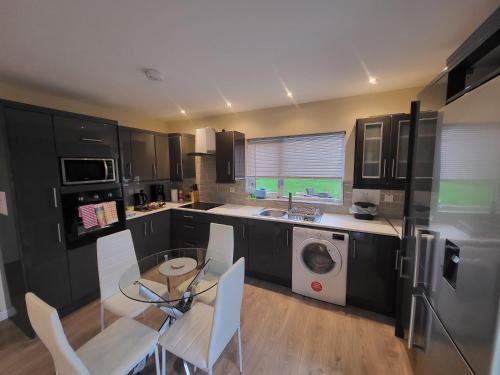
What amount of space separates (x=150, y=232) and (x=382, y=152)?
125 inches

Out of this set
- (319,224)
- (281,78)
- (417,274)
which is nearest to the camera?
(417,274)

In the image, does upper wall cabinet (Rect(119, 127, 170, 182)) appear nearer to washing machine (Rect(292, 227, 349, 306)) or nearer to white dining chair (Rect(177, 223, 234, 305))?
white dining chair (Rect(177, 223, 234, 305))

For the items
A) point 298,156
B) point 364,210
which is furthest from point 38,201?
point 364,210

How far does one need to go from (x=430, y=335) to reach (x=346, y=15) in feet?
6.23

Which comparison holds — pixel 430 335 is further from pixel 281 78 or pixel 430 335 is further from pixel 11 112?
pixel 11 112

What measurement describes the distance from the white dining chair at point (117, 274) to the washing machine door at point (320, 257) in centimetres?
152

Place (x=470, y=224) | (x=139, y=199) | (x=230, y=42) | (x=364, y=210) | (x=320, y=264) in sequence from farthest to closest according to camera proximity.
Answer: (x=139, y=199) < (x=364, y=210) < (x=320, y=264) < (x=230, y=42) < (x=470, y=224)

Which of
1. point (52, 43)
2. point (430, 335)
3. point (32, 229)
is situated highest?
point (52, 43)

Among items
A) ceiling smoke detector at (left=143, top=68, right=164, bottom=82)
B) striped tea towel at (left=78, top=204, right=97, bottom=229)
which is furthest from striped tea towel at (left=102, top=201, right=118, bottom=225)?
ceiling smoke detector at (left=143, top=68, right=164, bottom=82)

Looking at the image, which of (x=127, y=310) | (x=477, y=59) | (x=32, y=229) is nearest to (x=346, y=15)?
(x=477, y=59)

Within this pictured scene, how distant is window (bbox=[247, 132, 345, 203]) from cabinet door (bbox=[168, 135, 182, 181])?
Answer: 1218 mm

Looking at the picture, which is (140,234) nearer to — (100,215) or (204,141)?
(100,215)

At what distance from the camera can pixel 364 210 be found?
2.52 metres

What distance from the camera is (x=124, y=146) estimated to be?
9.82 feet
